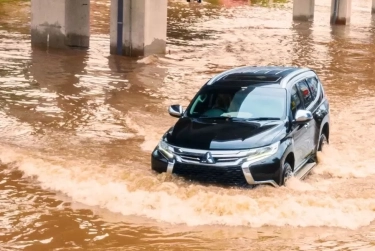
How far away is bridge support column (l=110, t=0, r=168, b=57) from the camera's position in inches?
1008

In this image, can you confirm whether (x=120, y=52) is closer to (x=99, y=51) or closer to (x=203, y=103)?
(x=99, y=51)

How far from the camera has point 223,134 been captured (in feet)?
31.9

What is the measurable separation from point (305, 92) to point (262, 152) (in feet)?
8.05

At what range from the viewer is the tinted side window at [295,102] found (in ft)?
35.2

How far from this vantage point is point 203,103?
1085 centimetres

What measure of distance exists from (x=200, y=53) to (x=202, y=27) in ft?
36.7

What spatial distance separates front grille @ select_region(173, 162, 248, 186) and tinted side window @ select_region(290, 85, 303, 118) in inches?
65.8

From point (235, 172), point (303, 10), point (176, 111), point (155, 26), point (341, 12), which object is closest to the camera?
point (235, 172)

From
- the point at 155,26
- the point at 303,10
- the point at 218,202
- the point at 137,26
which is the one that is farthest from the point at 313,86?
the point at 303,10

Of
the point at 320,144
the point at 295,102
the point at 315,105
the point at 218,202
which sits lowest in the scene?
the point at 218,202

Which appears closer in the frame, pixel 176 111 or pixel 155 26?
pixel 176 111

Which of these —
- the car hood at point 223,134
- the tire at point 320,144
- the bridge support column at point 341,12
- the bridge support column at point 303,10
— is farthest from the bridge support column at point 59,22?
the bridge support column at point 341,12

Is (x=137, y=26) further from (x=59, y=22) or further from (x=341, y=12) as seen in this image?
(x=341, y=12)

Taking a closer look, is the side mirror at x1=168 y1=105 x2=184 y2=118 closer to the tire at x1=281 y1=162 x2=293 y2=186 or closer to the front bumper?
the front bumper
